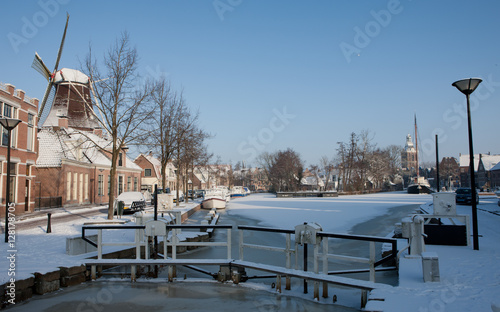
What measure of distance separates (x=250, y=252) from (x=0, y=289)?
8831 millimetres

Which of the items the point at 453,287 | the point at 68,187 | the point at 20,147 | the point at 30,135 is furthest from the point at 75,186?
the point at 453,287

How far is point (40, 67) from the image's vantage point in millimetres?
50344

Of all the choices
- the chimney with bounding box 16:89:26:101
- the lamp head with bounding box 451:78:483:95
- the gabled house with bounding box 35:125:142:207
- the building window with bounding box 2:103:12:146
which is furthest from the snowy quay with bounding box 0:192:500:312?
the gabled house with bounding box 35:125:142:207

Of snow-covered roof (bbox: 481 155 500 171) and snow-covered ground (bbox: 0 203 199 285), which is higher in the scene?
snow-covered roof (bbox: 481 155 500 171)

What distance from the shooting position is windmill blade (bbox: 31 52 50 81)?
49375mm

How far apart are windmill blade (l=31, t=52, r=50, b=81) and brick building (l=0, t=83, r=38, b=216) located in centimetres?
2440

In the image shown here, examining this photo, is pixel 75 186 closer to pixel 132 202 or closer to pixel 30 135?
pixel 30 135

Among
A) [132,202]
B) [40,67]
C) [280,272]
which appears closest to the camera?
[280,272]

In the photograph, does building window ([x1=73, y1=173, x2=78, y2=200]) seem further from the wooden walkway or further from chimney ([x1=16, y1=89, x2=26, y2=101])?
the wooden walkway

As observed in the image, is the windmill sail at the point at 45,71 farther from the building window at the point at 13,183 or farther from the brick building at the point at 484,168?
the brick building at the point at 484,168

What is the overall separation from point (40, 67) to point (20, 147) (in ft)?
92.2

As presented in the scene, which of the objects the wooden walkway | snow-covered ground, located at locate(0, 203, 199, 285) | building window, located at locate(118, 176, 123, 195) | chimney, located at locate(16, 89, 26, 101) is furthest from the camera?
building window, located at locate(118, 176, 123, 195)

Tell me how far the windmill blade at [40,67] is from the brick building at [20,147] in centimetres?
2440

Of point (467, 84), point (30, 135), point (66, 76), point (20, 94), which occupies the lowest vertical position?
point (467, 84)
